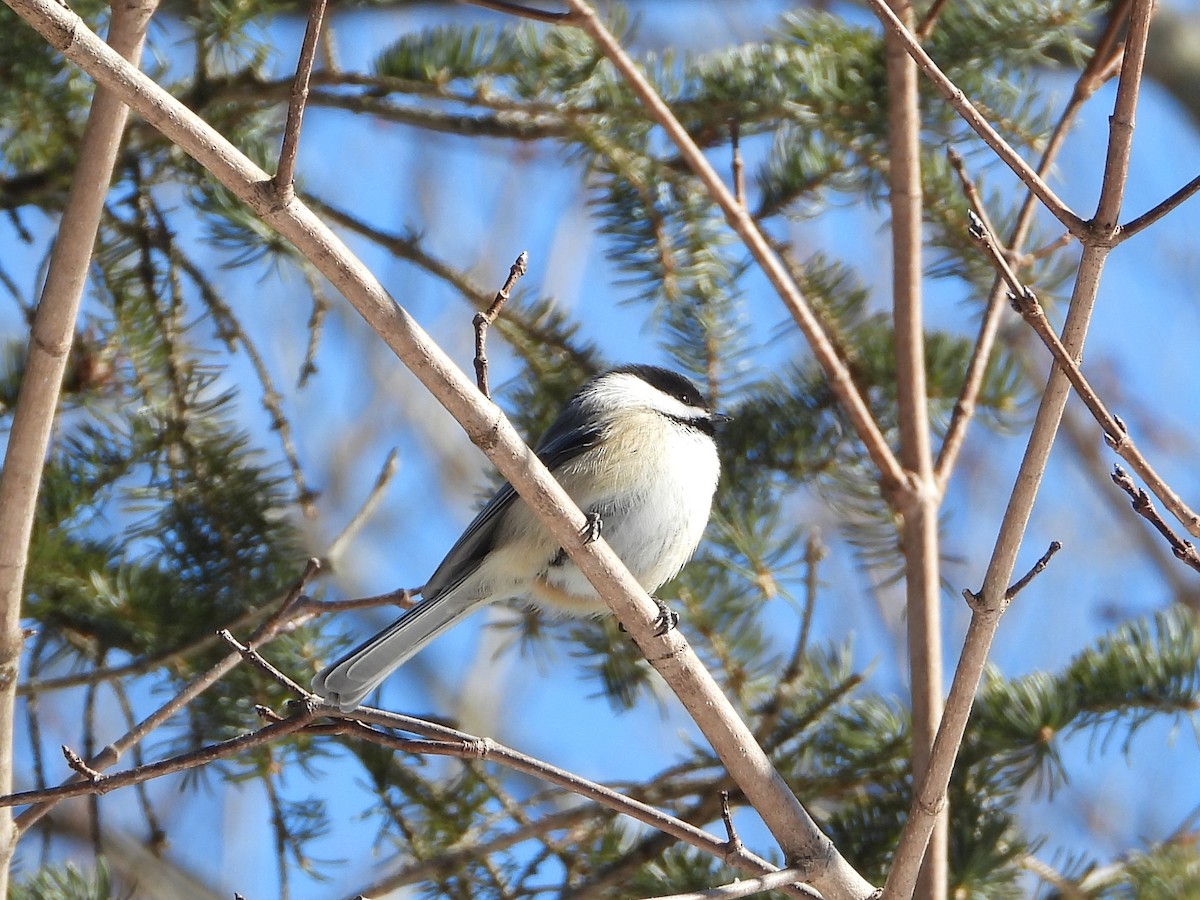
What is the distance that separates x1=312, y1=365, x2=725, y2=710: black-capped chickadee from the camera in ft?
5.93

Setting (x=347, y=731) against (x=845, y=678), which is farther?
(x=845, y=678)

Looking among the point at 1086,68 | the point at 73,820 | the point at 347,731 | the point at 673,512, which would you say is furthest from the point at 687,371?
the point at 73,820

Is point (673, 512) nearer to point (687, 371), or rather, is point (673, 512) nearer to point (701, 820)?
point (687, 371)

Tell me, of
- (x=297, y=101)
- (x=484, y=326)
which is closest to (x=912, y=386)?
(x=484, y=326)

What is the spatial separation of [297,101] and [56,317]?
1.42 ft

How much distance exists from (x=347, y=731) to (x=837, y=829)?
0.75 metres

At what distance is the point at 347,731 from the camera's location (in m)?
1.18

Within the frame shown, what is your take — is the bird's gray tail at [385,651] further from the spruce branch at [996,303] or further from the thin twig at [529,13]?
the thin twig at [529,13]

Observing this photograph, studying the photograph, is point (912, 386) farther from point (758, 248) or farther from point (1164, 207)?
point (1164, 207)

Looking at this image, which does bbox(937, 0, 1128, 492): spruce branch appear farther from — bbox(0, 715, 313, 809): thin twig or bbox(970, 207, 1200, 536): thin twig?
bbox(0, 715, 313, 809): thin twig

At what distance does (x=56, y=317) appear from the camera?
125cm

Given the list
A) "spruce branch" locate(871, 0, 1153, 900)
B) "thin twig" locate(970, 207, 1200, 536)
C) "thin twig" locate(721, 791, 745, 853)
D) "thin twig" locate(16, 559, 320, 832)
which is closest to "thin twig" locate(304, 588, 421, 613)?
"thin twig" locate(16, 559, 320, 832)

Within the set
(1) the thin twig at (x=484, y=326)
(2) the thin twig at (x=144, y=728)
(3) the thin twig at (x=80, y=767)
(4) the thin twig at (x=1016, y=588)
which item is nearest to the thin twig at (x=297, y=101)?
(1) the thin twig at (x=484, y=326)

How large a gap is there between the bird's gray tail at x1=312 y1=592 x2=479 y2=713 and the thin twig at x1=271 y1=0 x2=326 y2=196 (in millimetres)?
650
